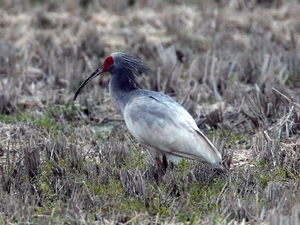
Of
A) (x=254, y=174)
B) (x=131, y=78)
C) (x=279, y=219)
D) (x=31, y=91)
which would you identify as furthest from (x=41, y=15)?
(x=279, y=219)

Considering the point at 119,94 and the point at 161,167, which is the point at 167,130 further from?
the point at 119,94

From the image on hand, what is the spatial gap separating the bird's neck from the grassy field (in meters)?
0.40

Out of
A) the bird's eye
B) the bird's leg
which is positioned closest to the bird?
the bird's leg

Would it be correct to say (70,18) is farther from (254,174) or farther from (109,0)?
(254,174)

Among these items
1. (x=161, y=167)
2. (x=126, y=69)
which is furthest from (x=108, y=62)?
(x=161, y=167)

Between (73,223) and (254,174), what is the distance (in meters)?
1.81

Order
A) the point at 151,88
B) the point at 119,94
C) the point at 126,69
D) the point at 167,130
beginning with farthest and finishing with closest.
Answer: the point at 151,88, the point at 126,69, the point at 119,94, the point at 167,130

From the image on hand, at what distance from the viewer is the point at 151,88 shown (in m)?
9.09

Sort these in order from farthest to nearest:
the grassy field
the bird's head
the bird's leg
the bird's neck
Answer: the bird's head → the bird's neck → the bird's leg → the grassy field

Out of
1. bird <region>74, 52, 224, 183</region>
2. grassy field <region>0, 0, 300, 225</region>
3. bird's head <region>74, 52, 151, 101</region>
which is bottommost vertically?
grassy field <region>0, 0, 300, 225</region>

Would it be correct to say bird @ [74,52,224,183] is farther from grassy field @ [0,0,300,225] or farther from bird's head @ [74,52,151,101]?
bird's head @ [74,52,151,101]

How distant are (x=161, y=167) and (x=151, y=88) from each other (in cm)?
311

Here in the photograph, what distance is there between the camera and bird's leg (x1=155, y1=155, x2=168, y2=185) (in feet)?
19.3

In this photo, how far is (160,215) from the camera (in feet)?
17.2
